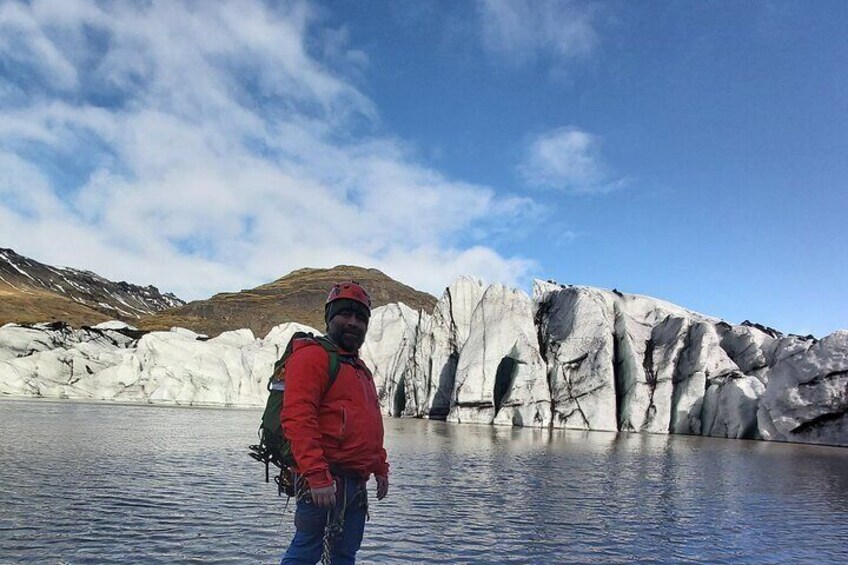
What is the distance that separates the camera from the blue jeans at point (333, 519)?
5.15 metres

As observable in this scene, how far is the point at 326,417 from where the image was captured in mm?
5164

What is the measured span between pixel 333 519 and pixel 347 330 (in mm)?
1615

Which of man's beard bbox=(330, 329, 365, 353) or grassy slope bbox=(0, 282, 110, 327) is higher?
grassy slope bbox=(0, 282, 110, 327)

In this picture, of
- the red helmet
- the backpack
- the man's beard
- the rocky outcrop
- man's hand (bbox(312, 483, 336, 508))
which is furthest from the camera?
the rocky outcrop

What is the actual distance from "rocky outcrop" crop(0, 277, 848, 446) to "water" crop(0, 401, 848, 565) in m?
22.0

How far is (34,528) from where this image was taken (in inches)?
410

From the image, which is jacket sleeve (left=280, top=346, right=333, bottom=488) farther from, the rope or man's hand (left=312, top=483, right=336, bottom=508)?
the rope

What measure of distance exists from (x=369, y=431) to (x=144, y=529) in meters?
7.62

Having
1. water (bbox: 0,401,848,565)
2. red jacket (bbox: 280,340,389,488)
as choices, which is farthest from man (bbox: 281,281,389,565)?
water (bbox: 0,401,848,565)

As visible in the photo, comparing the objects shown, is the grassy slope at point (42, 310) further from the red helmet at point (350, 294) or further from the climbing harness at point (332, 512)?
the climbing harness at point (332, 512)

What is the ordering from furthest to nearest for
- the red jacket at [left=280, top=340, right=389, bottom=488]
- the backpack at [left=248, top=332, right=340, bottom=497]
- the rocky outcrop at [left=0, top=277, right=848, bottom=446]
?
the rocky outcrop at [left=0, top=277, right=848, bottom=446] → the backpack at [left=248, top=332, right=340, bottom=497] → the red jacket at [left=280, top=340, right=389, bottom=488]

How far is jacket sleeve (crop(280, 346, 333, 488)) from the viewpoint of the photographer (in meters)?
4.80

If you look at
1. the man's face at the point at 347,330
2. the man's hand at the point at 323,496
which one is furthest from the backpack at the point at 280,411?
the man's hand at the point at 323,496

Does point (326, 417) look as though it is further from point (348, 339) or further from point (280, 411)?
point (348, 339)
